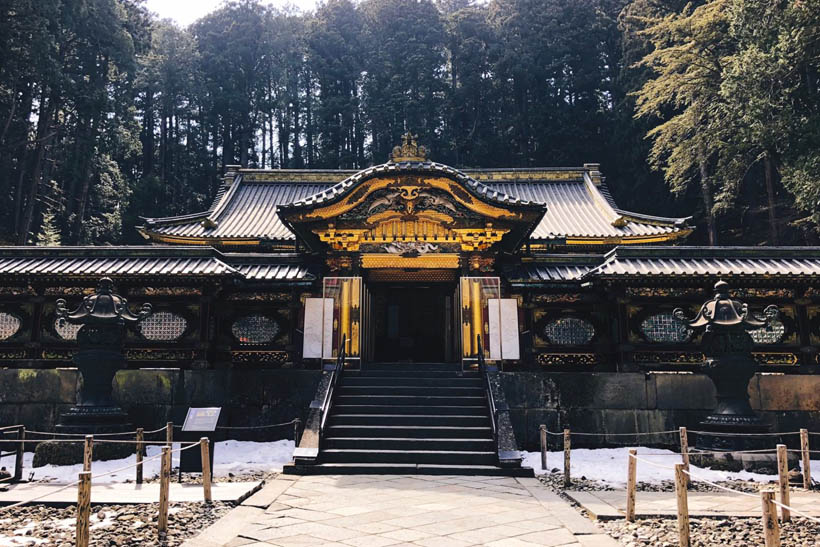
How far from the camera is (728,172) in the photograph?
23.4 meters

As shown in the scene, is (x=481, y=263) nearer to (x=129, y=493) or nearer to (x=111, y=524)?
(x=129, y=493)

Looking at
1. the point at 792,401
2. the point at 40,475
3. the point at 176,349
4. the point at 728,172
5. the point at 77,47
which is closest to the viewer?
the point at 40,475

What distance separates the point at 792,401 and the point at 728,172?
1375 centimetres

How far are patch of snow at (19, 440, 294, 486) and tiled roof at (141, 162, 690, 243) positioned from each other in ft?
17.6

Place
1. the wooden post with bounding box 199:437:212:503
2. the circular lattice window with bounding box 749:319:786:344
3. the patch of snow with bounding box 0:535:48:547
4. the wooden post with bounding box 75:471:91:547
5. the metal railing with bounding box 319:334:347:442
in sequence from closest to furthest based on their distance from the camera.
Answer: the wooden post with bounding box 75:471:91:547
the patch of snow with bounding box 0:535:48:547
the wooden post with bounding box 199:437:212:503
the metal railing with bounding box 319:334:347:442
the circular lattice window with bounding box 749:319:786:344

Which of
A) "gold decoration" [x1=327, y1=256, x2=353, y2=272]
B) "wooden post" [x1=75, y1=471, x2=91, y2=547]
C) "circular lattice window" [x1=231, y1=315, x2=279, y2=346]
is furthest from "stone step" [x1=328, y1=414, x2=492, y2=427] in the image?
"wooden post" [x1=75, y1=471, x2=91, y2=547]

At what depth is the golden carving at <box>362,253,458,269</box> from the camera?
562 inches

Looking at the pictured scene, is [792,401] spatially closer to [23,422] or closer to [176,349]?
[176,349]

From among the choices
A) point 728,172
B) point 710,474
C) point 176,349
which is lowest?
point 710,474

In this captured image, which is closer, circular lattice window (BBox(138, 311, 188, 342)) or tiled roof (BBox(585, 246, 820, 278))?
tiled roof (BBox(585, 246, 820, 278))

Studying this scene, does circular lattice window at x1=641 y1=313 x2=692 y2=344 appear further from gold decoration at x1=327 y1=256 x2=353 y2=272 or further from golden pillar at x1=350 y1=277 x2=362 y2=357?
gold decoration at x1=327 y1=256 x2=353 y2=272

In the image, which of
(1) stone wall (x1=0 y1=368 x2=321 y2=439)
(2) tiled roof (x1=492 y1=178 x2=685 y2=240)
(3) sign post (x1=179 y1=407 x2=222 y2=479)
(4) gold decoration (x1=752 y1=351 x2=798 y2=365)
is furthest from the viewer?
(2) tiled roof (x1=492 y1=178 x2=685 y2=240)

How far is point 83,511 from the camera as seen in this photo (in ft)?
15.5

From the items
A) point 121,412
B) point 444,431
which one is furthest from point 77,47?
point 444,431
